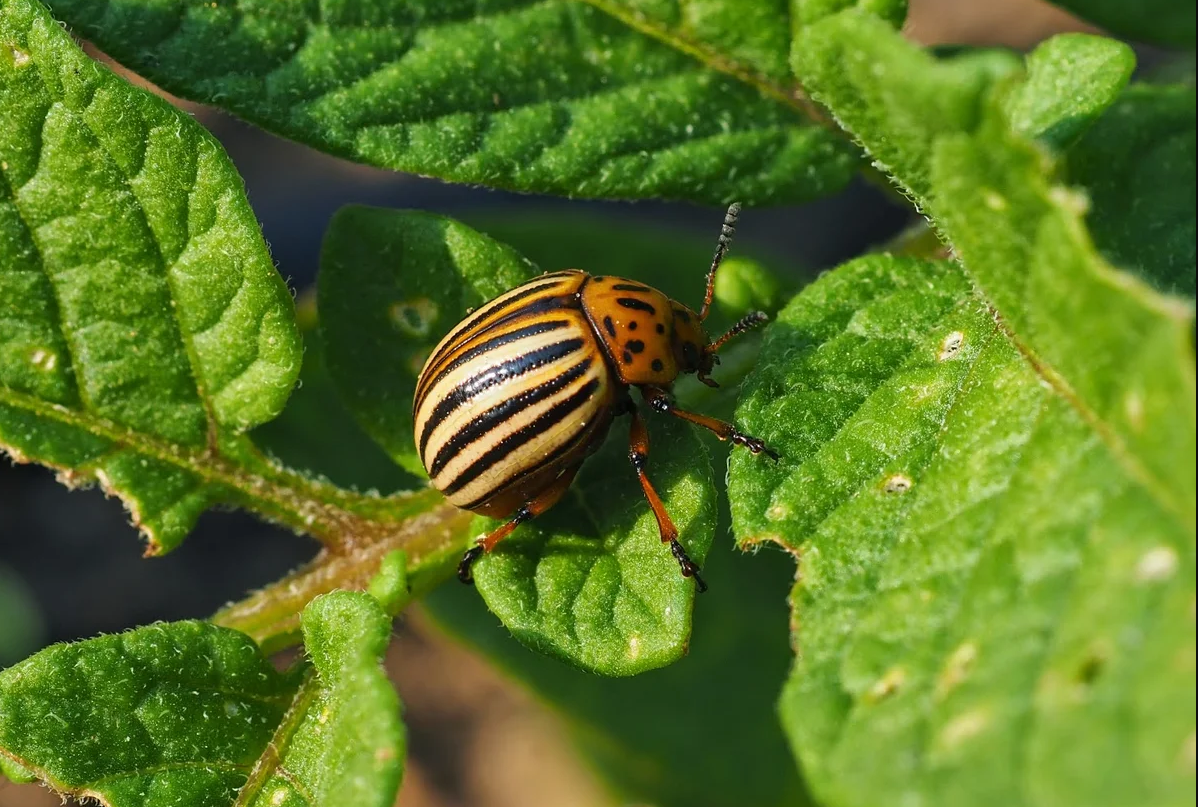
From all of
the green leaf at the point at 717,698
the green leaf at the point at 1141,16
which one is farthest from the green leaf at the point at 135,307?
the green leaf at the point at 1141,16

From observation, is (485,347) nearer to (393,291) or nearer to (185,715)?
(393,291)

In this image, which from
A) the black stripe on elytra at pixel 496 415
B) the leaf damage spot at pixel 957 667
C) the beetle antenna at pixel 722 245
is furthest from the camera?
the beetle antenna at pixel 722 245

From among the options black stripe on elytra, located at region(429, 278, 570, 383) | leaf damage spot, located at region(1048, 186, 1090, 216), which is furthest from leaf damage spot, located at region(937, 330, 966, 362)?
black stripe on elytra, located at region(429, 278, 570, 383)

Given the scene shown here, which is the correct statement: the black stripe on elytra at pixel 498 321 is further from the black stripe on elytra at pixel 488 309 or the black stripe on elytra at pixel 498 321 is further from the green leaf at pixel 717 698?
the green leaf at pixel 717 698

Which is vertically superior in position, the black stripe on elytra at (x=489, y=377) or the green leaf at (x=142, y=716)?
the black stripe on elytra at (x=489, y=377)

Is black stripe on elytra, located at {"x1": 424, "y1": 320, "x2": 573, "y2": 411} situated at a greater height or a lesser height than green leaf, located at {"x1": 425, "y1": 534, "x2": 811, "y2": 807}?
greater

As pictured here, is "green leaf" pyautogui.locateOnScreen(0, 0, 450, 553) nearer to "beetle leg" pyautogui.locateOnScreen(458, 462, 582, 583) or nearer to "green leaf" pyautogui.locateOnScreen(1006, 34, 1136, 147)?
"beetle leg" pyautogui.locateOnScreen(458, 462, 582, 583)

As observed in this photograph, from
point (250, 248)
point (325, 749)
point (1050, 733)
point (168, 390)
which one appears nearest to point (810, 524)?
point (1050, 733)
